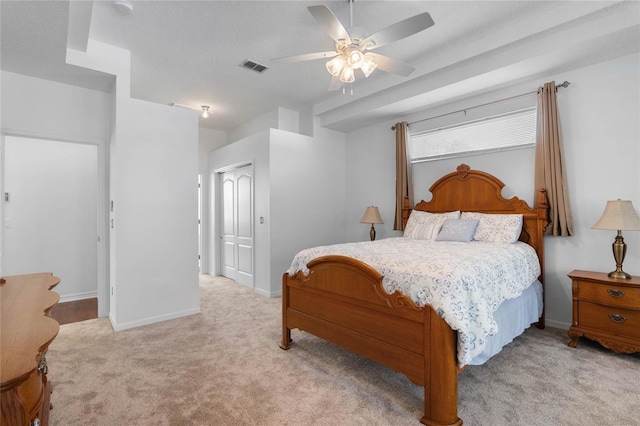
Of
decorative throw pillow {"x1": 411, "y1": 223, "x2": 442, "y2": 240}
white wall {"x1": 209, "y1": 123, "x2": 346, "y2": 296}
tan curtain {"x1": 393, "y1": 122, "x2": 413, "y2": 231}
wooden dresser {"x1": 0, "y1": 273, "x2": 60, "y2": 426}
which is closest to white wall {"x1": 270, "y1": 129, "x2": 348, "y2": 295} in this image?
white wall {"x1": 209, "y1": 123, "x2": 346, "y2": 296}

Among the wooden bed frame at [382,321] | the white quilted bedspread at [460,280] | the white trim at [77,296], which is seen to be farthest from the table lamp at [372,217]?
the white trim at [77,296]

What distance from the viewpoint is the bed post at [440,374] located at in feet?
5.78

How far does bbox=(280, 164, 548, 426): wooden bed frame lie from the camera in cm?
179

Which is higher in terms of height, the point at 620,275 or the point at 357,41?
the point at 357,41

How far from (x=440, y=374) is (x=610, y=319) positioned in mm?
1883

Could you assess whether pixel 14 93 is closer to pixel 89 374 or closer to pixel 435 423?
pixel 89 374

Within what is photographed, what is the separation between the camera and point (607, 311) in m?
2.63

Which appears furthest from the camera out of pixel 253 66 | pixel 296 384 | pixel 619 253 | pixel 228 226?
pixel 228 226

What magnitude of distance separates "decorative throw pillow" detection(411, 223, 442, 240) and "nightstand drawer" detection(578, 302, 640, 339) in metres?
1.44

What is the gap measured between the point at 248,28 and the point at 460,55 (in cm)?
212

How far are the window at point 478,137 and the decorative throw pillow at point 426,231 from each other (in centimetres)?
104

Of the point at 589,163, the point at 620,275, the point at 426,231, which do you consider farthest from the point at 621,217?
the point at 426,231

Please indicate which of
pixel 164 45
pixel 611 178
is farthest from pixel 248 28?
pixel 611 178

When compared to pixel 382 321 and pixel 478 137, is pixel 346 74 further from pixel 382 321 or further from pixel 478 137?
pixel 478 137
